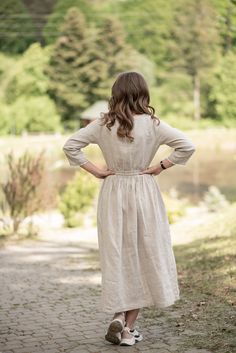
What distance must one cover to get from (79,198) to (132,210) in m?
9.48

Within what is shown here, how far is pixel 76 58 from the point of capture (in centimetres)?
4422

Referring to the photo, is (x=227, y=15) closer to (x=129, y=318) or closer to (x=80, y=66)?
(x=129, y=318)

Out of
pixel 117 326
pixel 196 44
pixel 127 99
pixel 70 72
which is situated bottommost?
pixel 117 326

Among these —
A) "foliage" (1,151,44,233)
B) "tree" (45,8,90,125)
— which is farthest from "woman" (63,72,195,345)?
"tree" (45,8,90,125)

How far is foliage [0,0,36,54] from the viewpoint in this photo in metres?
49.9

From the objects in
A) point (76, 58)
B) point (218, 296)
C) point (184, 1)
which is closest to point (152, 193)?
point (218, 296)

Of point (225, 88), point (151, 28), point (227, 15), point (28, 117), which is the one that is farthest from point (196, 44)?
point (227, 15)

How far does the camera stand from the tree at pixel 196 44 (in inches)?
1871

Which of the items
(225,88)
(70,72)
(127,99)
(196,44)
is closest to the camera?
(127,99)

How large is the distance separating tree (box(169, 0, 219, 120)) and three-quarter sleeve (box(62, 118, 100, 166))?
4299 centimetres

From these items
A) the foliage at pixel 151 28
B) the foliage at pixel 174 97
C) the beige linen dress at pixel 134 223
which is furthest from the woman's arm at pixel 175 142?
the foliage at pixel 151 28

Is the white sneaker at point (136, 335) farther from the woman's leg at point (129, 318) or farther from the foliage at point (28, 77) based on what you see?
the foliage at point (28, 77)

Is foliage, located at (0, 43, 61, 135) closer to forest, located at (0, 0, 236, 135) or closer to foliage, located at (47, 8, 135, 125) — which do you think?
forest, located at (0, 0, 236, 135)

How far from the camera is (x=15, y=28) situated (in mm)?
51594
